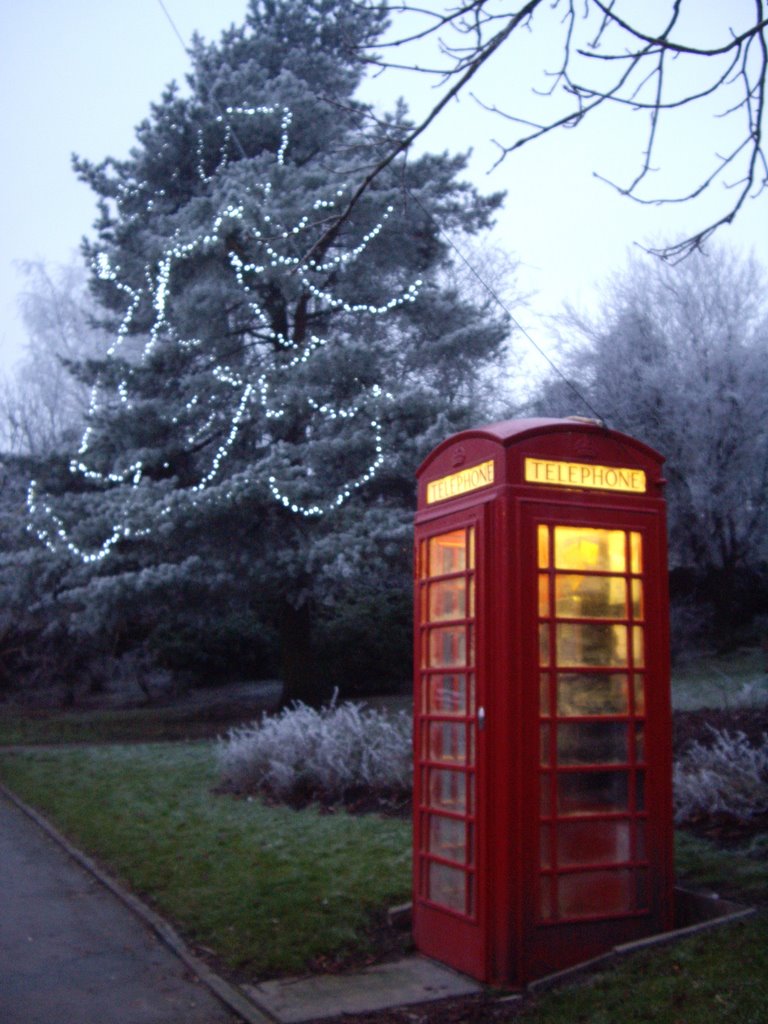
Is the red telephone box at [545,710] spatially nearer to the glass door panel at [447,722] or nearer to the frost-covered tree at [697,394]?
the glass door panel at [447,722]

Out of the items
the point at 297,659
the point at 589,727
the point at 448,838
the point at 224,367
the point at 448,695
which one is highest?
the point at 224,367

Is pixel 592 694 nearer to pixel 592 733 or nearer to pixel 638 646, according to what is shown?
pixel 592 733

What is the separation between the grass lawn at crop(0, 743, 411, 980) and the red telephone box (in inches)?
32.2

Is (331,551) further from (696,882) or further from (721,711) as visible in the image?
(696,882)

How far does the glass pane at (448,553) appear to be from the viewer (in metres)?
6.34

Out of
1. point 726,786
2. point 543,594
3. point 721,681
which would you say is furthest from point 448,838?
point 721,681

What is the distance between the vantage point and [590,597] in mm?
6172

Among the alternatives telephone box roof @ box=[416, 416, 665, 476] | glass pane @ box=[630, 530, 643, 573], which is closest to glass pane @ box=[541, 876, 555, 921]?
glass pane @ box=[630, 530, 643, 573]

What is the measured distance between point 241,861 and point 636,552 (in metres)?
4.14

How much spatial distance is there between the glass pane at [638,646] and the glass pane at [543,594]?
1.98ft

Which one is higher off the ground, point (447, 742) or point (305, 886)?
point (447, 742)

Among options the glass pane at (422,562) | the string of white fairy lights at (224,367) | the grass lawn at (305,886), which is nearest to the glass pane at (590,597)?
the glass pane at (422,562)

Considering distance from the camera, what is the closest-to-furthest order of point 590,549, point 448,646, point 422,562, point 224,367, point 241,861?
point 590,549 → point 448,646 → point 422,562 → point 241,861 → point 224,367

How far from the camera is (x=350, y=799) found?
10781 mm
